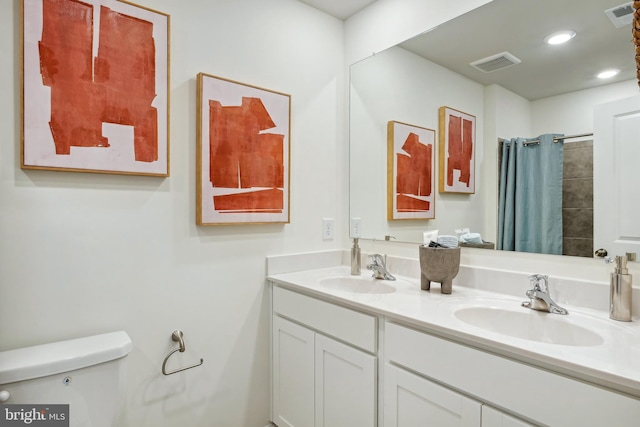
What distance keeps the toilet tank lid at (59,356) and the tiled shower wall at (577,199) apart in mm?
1649

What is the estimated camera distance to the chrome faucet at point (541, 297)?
48.8 inches

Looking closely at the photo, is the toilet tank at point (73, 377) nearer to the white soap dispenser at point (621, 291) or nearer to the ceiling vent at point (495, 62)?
the white soap dispenser at point (621, 291)

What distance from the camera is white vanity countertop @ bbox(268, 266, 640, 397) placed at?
0.83 m

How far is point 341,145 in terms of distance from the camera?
217 centimetres

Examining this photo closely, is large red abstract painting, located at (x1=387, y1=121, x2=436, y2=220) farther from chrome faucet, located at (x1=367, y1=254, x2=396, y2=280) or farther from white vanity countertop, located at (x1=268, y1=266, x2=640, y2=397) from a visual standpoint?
white vanity countertop, located at (x1=268, y1=266, x2=640, y2=397)

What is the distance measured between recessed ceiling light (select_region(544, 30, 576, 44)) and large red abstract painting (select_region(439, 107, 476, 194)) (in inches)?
15.1

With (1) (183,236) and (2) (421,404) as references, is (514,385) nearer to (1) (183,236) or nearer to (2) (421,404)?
(2) (421,404)

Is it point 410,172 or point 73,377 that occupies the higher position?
point 410,172

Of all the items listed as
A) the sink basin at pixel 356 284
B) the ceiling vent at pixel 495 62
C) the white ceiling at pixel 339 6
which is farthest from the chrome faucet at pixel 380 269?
the white ceiling at pixel 339 6

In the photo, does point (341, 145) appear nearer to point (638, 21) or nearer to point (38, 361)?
point (638, 21)

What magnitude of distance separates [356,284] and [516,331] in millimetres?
778

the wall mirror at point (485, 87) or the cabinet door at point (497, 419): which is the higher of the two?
the wall mirror at point (485, 87)

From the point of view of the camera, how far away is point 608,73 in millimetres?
1255

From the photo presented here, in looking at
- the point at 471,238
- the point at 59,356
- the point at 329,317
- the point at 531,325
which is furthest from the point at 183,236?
the point at 531,325
